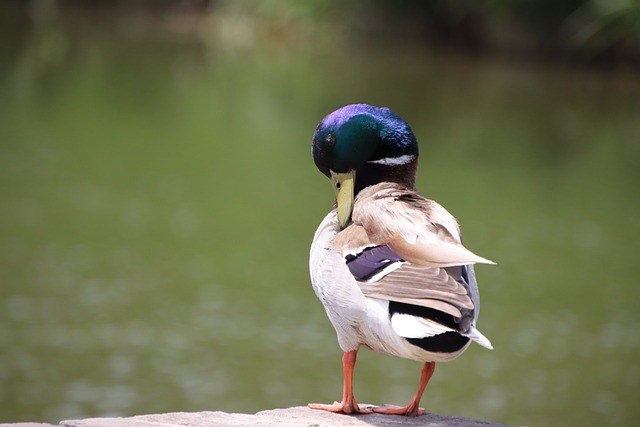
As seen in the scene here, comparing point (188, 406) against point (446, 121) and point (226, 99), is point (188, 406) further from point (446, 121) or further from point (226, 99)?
point (226, 99)

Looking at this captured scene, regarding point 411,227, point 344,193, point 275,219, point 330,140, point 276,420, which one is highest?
point 275,219

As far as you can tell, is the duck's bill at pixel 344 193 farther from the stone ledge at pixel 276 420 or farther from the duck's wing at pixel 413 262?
the stone ledge at pixel 276 420

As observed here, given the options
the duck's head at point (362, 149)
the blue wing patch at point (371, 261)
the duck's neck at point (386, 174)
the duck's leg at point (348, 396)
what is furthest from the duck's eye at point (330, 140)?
the duck's leg at point (348, 396)

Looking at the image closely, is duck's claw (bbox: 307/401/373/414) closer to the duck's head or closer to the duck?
the duck

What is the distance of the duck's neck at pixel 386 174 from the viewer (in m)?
4.85

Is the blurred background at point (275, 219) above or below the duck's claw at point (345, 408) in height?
above

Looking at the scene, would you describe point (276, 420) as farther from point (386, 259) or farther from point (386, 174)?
point (386, 174)

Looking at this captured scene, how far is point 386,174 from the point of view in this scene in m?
4.86

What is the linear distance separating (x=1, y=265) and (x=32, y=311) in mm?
1485

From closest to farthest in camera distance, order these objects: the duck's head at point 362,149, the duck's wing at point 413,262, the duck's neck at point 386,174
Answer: the duck's wing at point 413,262 < the duck's head at point 362,149 < the duck's neck at point 386,174

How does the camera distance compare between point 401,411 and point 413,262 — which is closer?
point 413,262

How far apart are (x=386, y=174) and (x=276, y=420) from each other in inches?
46.6

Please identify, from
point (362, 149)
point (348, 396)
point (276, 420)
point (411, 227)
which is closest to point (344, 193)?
point (362, 149)

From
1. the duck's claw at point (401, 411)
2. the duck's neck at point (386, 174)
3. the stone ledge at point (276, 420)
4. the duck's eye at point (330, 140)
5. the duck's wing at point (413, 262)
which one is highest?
the duck's eye at point (330, 140)
